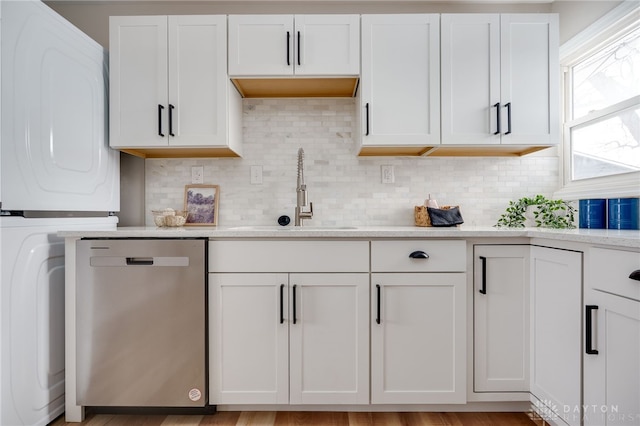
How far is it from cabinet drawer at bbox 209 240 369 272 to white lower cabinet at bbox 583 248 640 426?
899mm

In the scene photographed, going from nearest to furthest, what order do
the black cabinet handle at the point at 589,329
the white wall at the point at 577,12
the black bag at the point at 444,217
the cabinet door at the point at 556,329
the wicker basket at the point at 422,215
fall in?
the black cabinet handle at the point at 589,329
the cabinet door at the point at 556,329
the white wall at the point at 577,12
the black bag at the point at 444,217
the wicker basket at the point at 422,215

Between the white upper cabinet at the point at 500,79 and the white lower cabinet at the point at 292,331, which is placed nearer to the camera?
the white lower cabinet at the point at 292,331

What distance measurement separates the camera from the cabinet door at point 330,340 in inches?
65.9

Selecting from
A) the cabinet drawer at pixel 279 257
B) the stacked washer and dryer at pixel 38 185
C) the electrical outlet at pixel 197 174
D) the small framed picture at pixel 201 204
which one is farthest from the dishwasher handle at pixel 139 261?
the electrical outlet at pixel 197 174

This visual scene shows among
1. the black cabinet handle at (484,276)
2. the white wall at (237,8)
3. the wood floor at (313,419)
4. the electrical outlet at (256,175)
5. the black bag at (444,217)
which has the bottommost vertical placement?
the wood floor at (313,419)

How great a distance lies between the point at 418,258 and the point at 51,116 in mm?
1911

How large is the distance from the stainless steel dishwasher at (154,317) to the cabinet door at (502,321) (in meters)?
1.35

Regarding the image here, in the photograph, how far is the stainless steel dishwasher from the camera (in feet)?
5.41

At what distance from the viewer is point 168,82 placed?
2.01 m

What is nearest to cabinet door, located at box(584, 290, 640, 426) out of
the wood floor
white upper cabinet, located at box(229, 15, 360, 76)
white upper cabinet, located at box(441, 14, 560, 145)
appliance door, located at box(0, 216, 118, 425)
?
the wood floor

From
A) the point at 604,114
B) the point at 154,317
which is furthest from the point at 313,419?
the point at 604,114

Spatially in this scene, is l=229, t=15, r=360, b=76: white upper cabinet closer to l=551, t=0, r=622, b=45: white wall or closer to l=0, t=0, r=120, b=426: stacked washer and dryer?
l=0, t=0, r=120, b=426: stacked washer and dryer

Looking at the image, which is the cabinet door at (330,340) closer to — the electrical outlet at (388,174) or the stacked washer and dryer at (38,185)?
the electrical outlet at (388,174)

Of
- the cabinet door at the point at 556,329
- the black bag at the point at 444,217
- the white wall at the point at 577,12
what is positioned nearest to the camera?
the cabinet door at the point at 556,329
